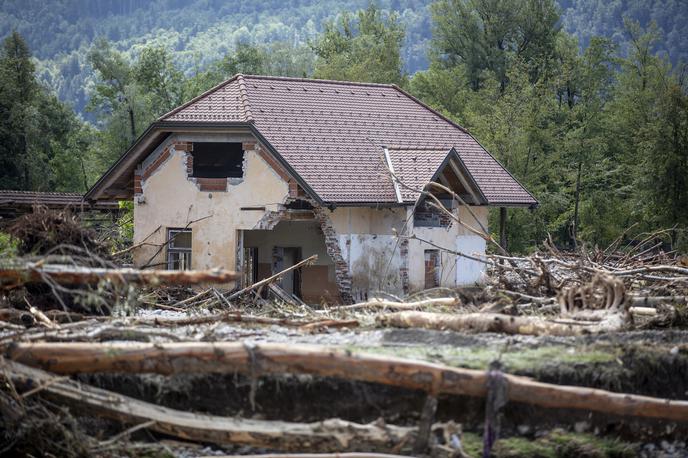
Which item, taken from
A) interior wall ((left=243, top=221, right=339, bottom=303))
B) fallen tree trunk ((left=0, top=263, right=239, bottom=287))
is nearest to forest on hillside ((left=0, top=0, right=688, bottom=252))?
interior wall ((left=243, top=221, right=339, bottom=303))

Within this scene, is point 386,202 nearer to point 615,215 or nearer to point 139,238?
point 139,238

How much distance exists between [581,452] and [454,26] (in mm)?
51059

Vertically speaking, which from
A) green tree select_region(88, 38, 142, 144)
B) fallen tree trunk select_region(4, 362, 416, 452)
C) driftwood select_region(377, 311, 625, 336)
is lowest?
fallen tree trunk select_region(4, 362, 416, 452)

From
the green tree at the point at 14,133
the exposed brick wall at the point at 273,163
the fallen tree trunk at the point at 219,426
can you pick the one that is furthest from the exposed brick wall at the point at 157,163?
the green tree at the point at 14,133

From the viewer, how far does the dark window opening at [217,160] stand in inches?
1151

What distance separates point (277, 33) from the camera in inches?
7623

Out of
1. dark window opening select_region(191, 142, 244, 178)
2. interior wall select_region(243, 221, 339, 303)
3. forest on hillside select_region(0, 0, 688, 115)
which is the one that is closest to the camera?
dark window opening select_region(191, 142, 244, 178)

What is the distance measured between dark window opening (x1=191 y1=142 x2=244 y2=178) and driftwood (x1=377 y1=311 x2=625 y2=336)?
1426 cm

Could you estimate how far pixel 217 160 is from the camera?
29.8 meters

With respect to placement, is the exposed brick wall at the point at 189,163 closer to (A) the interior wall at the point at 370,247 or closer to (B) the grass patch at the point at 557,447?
(A) the interior wall at the point at 370,247

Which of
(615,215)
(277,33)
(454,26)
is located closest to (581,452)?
(615,215)

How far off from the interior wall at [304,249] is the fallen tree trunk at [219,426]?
1767 cm

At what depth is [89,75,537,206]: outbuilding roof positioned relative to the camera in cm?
2828

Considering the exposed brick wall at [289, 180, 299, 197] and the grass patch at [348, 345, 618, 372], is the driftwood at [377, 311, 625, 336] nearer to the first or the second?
the grass patch at [348, 345, 618, 372]
